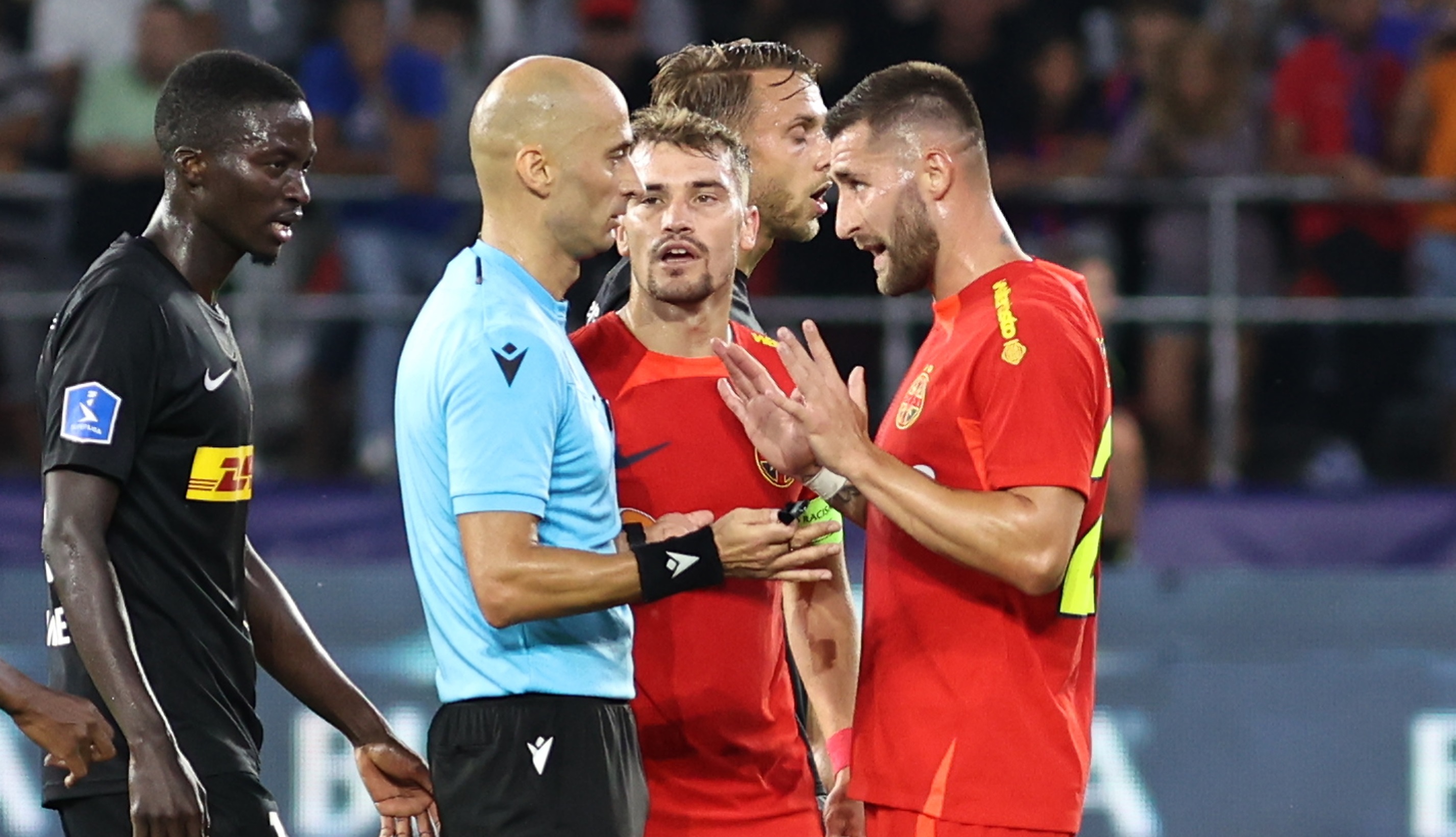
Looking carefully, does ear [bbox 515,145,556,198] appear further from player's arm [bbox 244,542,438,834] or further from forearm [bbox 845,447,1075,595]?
player's arm [bbox 244,542,438,834]

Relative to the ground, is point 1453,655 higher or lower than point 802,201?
lower

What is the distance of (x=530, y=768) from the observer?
3.93 m

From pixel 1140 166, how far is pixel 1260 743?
Answer: 3783 mm

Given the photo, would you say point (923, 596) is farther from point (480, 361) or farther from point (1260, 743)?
point (1260, 743)

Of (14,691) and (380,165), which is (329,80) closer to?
(380,165)

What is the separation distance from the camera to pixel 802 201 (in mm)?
5551

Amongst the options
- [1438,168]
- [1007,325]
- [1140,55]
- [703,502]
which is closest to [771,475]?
[703,502]

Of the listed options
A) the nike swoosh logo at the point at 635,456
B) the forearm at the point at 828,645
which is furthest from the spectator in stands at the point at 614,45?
the nike swoosh logo at the point at 635,456

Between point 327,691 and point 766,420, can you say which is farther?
point 327,691

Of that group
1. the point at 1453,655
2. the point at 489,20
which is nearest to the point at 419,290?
the point at 489,20

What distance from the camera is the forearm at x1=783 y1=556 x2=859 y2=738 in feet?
16.6

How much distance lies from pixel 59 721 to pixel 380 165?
7040 mm

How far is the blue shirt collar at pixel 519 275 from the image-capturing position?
4.09 meters

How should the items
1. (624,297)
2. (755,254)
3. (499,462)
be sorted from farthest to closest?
1. (755,254)
2. (624,297)
3. (499,462)
